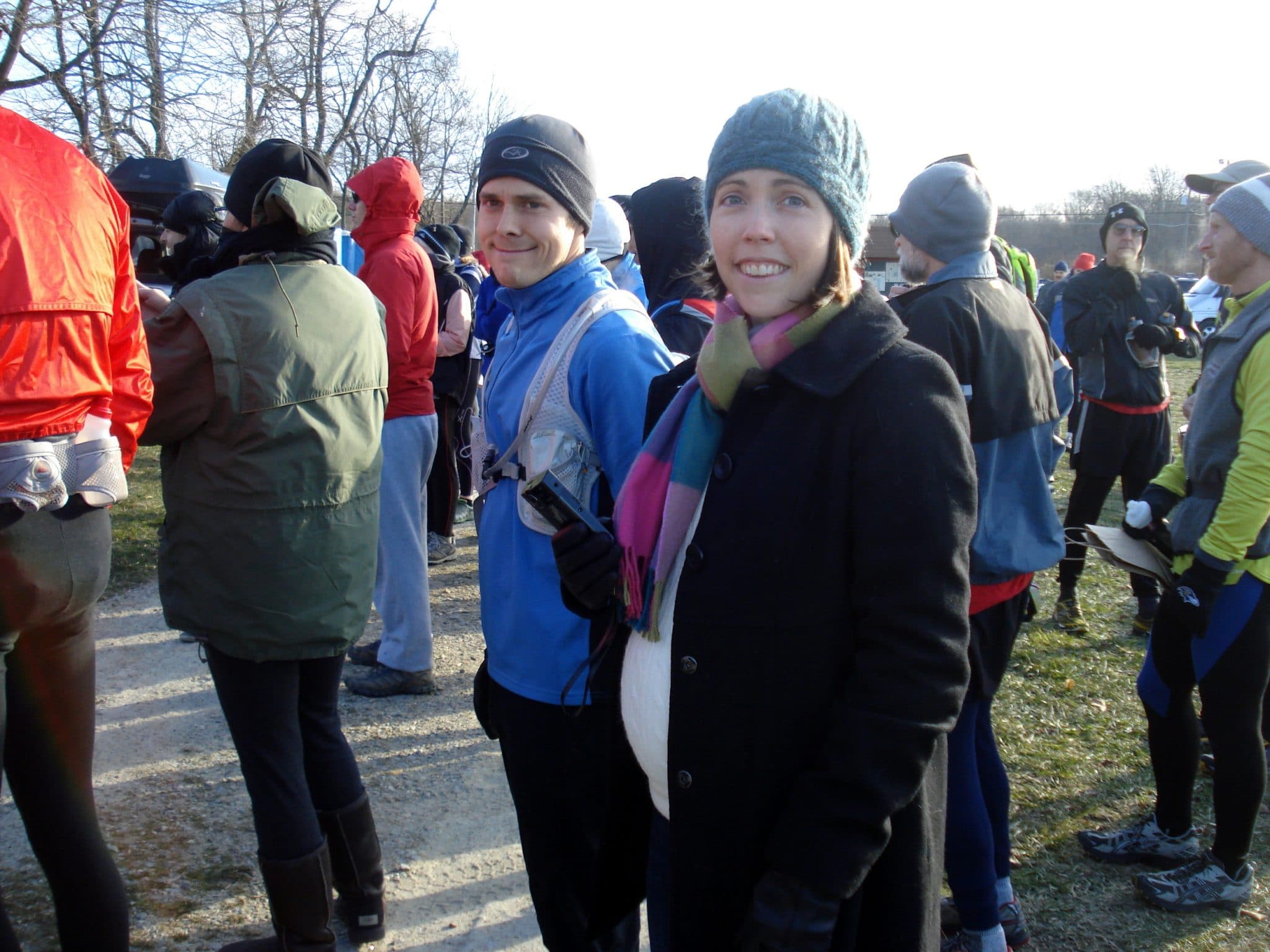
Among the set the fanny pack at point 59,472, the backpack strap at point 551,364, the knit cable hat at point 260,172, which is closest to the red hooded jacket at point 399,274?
the knit cable hat at point 260,172

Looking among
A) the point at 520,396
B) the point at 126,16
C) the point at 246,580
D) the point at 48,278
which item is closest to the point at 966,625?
the point at 520,396

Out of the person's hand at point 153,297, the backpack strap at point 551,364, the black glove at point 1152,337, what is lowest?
the backpack strap at point 551,364

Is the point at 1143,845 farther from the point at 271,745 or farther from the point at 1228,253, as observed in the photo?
the point at 271,745

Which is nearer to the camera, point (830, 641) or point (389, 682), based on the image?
point (830, 641)

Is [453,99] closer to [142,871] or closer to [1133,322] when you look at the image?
[1133,322]

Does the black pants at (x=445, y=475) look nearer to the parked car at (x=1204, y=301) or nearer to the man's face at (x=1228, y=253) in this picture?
the man's face at (x=1228, y=253)

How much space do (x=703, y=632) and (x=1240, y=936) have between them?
2.58 m

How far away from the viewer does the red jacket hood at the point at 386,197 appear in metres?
4.48

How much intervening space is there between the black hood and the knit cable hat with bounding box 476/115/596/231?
1.26 m

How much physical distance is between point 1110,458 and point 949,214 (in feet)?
10.6

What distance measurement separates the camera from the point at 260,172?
104 inches

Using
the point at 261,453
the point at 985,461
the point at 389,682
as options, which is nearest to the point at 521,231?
the point at 261,453

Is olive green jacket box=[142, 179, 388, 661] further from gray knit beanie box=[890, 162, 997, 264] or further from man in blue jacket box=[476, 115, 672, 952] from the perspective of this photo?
gray knit beanie box=[890, 162, 997, 264]

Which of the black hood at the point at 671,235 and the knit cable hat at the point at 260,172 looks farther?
the black hood at the point at 671,235
